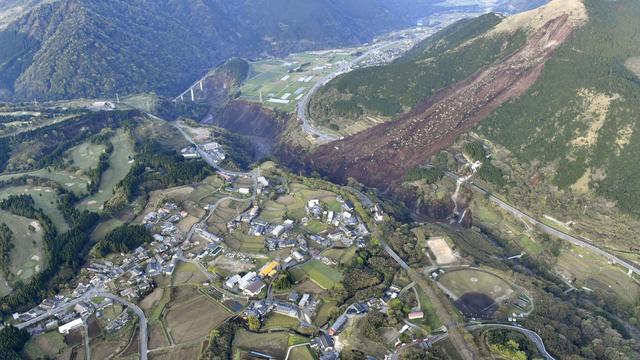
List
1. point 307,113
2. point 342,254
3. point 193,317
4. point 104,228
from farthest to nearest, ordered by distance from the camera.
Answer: point 307,113 < point 104,228 < point 342,254 < point 193,317

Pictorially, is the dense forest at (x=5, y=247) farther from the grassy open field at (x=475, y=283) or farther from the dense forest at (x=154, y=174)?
the grassy open field at (x=475, y=283)

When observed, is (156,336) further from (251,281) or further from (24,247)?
(24,247)

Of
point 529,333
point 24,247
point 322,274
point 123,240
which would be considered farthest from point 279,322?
point 24,247

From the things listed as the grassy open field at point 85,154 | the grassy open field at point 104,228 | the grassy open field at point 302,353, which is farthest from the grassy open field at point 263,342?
the grassy open field at point 85,154

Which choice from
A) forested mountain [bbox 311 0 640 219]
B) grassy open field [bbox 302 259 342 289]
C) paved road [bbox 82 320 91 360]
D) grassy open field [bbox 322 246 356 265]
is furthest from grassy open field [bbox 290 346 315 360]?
forested mountain [bbox 311 0 640 219]

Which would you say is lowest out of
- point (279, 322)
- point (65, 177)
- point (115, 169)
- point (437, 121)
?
point (279, 322)

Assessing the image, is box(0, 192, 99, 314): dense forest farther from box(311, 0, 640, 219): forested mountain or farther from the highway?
box(311, 0, 640, 219): forested mountain

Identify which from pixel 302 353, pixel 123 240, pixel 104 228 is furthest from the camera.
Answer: pixel 104 228
